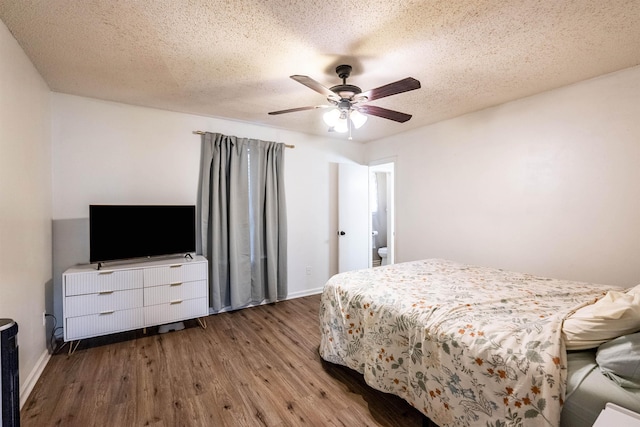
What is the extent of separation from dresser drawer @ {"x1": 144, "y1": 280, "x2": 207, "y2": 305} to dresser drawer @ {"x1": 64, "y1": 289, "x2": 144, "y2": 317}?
0.25 feet

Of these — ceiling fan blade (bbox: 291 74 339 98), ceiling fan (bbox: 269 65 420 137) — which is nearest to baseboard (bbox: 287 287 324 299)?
ceiling fan (bbox: 269 65 420 137)

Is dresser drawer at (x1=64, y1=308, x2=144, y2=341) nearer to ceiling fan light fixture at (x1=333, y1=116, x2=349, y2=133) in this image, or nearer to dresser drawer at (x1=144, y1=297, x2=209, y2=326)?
dresser drawer at (x1=144, y1=297, x2=209, y2=326)

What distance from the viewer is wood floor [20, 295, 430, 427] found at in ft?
5.79

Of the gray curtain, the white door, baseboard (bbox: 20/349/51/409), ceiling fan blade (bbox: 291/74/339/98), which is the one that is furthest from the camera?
the white door

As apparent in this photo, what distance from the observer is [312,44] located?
75.4 inches

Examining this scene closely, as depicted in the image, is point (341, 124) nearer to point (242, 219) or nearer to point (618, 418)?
point (242, 219)

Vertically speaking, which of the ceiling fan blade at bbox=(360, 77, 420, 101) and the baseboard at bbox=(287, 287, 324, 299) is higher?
the ceiling fan blade at bbox=(360, 77, 420, 101)

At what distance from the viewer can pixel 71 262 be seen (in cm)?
280

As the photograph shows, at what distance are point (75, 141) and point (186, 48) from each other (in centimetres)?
180

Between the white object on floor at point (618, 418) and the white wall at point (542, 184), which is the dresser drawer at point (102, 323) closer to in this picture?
the white object on floor at point (618, 418)

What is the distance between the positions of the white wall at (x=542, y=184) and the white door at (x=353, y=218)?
949 millimetres

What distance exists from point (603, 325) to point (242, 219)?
333cm

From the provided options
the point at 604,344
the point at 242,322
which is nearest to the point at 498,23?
the point at 604,344

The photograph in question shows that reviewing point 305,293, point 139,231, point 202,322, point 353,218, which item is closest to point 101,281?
point 139,231
